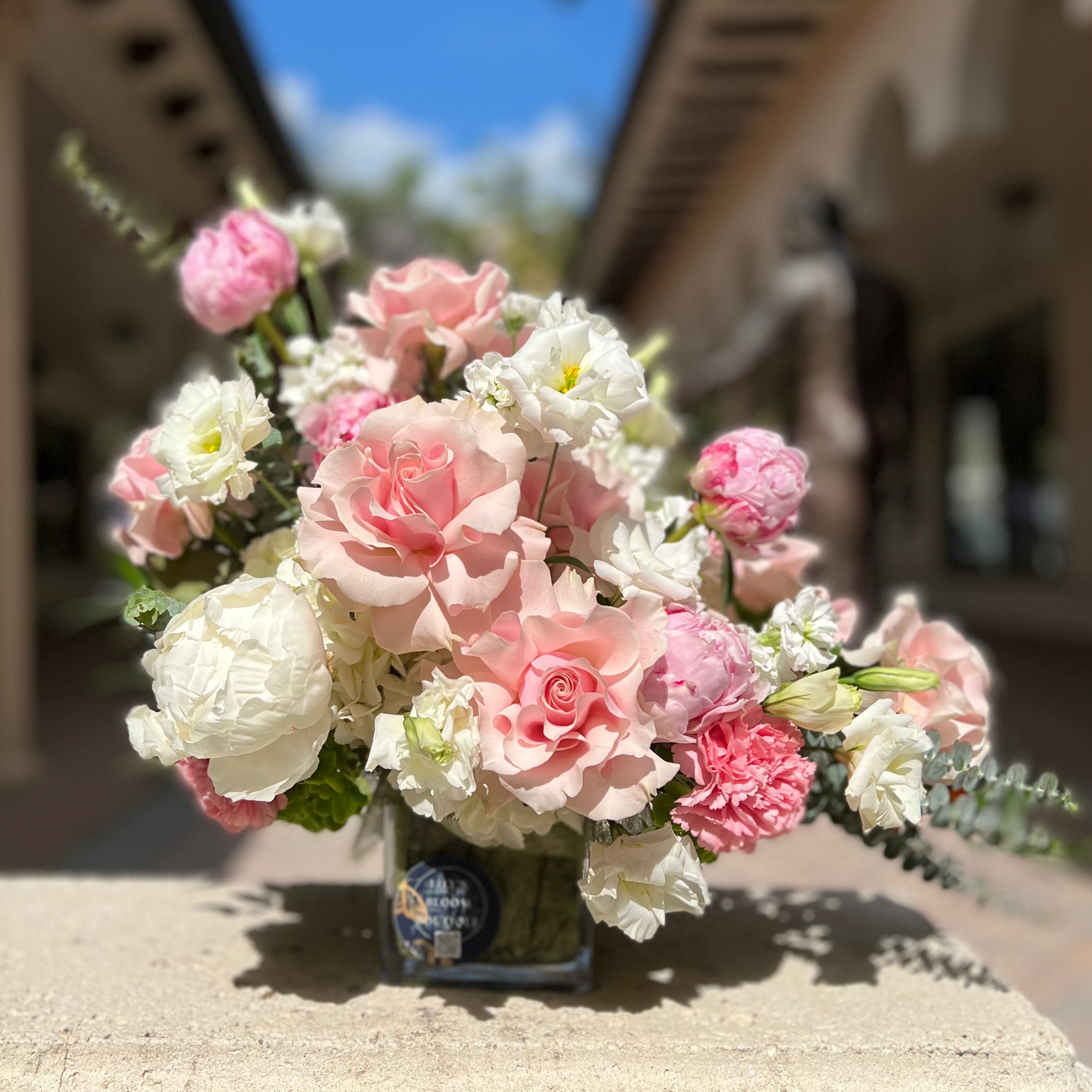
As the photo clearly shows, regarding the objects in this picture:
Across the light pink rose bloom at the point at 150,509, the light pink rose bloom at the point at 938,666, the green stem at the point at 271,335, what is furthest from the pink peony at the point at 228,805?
the light pink rose bloom at the point at 938,666

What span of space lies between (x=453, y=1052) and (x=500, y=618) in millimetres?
365

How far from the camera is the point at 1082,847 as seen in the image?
123 centimetres

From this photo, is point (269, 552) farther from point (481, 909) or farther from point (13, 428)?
point (13, 428)

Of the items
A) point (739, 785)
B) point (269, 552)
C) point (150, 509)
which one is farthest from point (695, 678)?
point (150, 509)

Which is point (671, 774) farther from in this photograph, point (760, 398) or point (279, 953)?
point (760, 398)

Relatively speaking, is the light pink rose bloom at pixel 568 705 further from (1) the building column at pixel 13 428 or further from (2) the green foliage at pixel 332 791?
(1) the building column at pixel 13 428

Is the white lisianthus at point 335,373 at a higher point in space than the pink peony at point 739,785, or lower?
higher

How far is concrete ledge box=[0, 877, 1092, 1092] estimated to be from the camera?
0.86 metres

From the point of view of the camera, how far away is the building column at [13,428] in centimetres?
501

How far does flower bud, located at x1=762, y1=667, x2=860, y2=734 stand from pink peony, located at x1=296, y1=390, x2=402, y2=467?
43 centimetres

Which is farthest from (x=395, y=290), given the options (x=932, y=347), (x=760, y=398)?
(x=932, y=347)

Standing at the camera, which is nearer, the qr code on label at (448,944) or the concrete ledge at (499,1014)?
the concrete ledge at (499,1014)

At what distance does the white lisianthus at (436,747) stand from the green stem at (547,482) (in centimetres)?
17

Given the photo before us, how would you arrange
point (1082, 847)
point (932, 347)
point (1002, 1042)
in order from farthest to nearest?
1. point (932, 347)
2. point (1082, 847)
3. point (1002, 1042)
